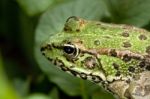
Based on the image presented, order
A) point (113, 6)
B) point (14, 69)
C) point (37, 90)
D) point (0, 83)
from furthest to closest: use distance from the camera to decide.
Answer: point (14, 69) → point (37, 90) → point (113, 6) → point (0, 83)

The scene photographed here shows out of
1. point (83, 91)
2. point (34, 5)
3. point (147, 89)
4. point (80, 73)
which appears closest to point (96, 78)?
point (80, 73)

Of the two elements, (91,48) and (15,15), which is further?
(15,15)

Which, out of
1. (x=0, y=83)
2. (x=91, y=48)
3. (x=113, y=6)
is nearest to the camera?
(x=91, y=48)

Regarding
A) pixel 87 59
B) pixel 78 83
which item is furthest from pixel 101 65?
pixel 78 83

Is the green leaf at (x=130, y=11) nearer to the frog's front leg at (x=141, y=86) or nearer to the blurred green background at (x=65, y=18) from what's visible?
the blurred green background at (x=65, y=18)

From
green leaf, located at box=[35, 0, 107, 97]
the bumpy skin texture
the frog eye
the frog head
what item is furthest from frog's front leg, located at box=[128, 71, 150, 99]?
green leaf, located at box=[35, 0, 107, 97]

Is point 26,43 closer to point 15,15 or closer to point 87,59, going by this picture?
point 15,15

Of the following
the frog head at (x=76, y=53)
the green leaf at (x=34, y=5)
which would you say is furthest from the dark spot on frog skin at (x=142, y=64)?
the green leaf at (x=34, y=5)

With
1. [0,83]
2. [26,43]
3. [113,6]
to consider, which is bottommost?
[0,83]
